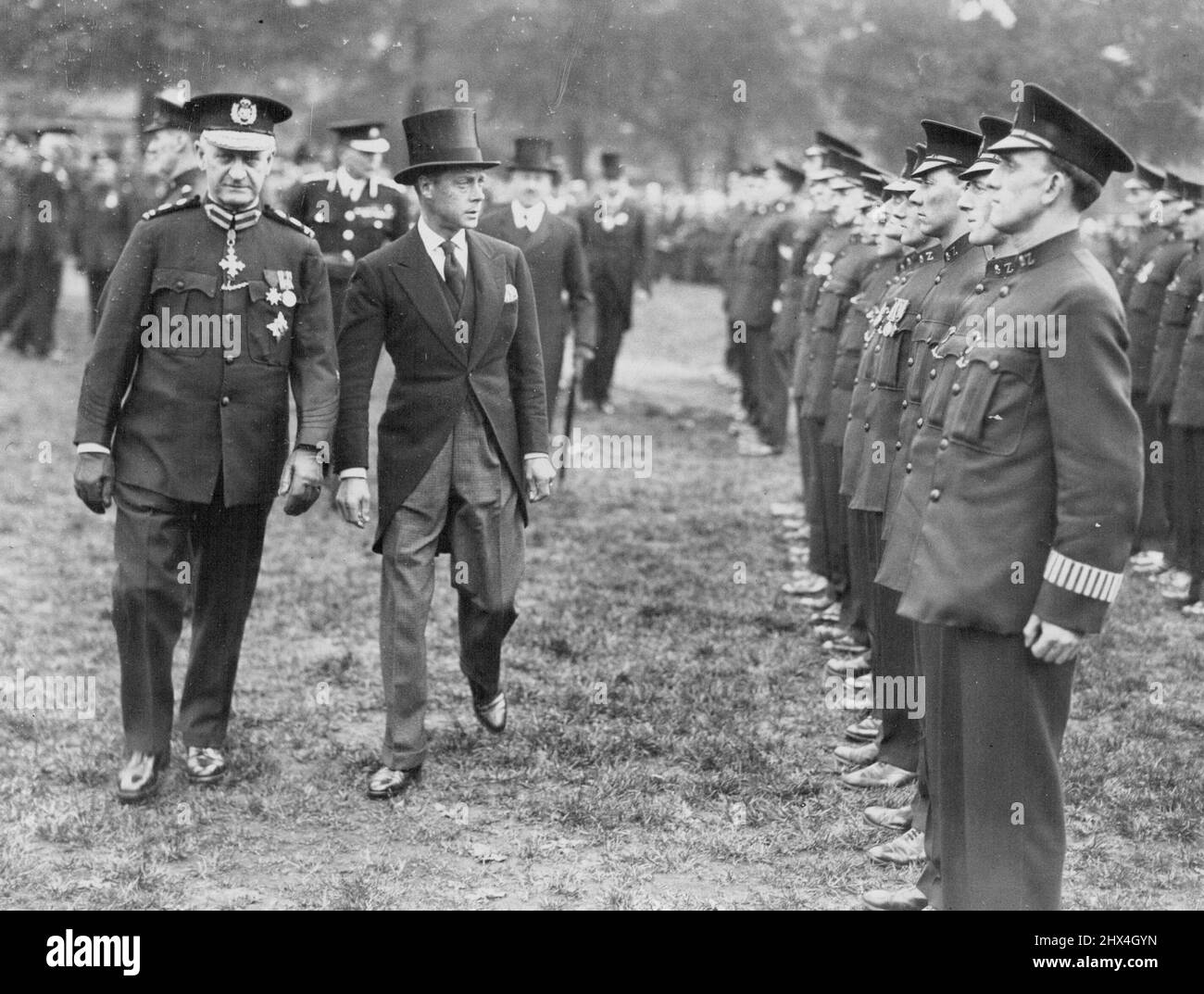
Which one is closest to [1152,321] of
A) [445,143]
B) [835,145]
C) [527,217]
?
[835,145]

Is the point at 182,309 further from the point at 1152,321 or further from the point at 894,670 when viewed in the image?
Answer: the point at 1152,321

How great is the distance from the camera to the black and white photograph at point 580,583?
3986mm

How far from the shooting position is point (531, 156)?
34.3 feet

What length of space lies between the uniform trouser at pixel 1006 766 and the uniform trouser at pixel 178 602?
2.65 meters

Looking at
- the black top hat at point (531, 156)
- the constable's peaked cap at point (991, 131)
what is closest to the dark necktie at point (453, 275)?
the constable's peaked cap at point (991, 131)

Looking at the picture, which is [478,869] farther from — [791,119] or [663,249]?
[663,249]

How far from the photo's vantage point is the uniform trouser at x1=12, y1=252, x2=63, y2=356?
17312 millimetres

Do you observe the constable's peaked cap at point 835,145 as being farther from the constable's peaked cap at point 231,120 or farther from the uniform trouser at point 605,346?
the uniform trouser at point 605,346

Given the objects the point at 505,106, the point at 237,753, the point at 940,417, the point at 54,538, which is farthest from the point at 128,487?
the point at 505,106

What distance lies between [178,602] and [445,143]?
182cm

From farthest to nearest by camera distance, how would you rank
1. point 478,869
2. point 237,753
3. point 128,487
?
point 237,753
point 128,487
point 478,869
